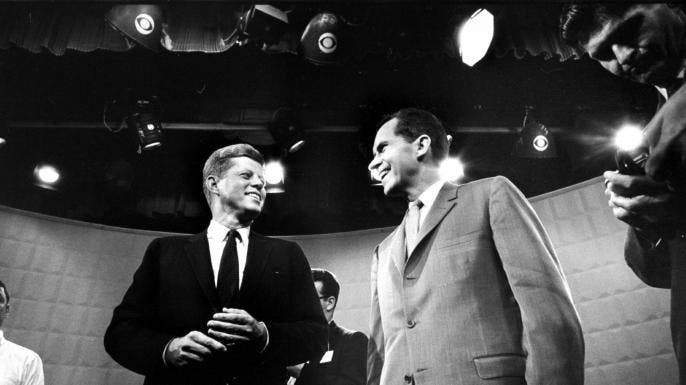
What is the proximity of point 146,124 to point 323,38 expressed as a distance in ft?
5.93

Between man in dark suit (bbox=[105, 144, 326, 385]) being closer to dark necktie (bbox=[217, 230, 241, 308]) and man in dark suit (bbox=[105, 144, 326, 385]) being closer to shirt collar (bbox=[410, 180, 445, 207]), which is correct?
dark necktie (bbox=[217, 230, 241, 308])

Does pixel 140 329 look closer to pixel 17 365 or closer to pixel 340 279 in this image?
pixel 17 365

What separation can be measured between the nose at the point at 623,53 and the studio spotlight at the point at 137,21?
2789 millimetres

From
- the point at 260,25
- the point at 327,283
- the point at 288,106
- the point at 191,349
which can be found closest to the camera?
the point at 191,349

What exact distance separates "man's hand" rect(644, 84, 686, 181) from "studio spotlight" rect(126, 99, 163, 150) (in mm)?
3771

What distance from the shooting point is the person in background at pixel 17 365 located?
12.0ft

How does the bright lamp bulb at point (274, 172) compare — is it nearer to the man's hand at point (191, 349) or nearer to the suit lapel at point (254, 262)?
the suit lapel at point (254, 262)

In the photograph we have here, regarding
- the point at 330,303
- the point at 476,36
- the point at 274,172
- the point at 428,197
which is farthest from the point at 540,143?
the point at 428,197

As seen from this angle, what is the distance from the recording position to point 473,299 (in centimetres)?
152

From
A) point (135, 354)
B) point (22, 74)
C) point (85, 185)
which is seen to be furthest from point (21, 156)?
point (135, 354)

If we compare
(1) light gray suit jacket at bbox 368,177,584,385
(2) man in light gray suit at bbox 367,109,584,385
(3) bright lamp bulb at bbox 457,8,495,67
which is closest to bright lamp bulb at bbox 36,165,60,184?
(3) bright lamp bulb at bbox 457,8,495,67

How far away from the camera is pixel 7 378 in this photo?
3621 mm

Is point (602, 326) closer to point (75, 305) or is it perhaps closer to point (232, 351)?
point (232, 351)

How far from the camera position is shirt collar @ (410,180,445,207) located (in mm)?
1891
